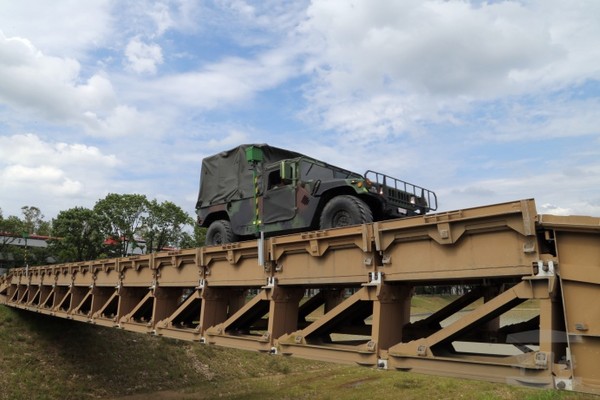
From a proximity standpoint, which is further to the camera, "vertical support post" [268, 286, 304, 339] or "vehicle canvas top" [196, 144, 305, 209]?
"vehicle canvas top" [196, 144, 305, 209]

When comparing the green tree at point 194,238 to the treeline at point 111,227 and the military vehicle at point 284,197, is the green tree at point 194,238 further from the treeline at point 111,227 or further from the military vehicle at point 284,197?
the military vehicle at point 284,197

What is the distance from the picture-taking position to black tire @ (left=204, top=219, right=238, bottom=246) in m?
10.7

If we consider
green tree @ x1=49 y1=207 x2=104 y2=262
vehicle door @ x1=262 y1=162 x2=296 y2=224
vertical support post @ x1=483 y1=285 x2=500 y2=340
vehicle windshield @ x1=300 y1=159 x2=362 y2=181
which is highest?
green tree @ x1=49 y1=207 x2=104 y2=262

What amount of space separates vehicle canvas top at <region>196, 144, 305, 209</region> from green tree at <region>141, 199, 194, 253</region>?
36.2 meters

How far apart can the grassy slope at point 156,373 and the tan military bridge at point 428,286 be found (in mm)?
10180

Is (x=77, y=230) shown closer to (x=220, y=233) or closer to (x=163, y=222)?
(x=163, y=222)

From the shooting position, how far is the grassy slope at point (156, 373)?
733 inches

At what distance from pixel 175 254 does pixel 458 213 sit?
6926 mm

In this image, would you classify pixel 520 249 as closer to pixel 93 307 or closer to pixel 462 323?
pixel 462 323

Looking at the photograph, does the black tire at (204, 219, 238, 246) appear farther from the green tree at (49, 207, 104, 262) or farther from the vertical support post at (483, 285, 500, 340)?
the green tree at (49, 207, 104, 262)

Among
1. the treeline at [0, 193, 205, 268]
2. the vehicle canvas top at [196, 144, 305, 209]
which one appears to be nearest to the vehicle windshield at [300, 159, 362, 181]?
the vehicle canvas top at [196, 144, 305, 209]

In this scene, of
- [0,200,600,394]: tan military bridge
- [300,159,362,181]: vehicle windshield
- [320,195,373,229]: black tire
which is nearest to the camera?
[0,200,600,394]: tan military bridge

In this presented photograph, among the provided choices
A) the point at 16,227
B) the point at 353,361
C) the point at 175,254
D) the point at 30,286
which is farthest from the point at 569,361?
the point at 16,227

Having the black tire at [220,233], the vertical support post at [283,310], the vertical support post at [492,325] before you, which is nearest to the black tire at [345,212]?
the vertical support post at [283,310]
